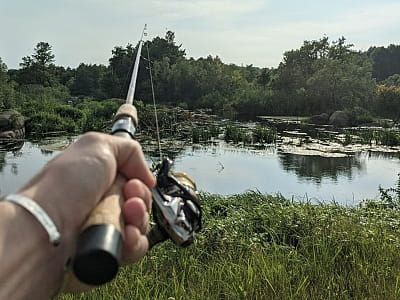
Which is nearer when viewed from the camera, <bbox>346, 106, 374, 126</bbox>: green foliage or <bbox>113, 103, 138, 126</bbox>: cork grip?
<bbox>113, 103, 138, 126</bbox>: cork grip

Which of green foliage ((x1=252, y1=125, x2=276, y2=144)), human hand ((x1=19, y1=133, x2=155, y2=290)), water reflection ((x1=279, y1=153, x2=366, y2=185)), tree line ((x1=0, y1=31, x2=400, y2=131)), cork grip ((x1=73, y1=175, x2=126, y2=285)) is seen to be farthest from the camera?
tree line ((x1=0, y1=31, x2=400, y2=131))

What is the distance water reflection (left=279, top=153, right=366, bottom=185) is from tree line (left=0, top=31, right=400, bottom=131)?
46.1 feet

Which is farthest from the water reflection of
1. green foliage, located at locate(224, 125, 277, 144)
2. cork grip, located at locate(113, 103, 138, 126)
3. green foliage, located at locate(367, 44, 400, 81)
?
green foliage, located at locate(367, 44, 400, 81)

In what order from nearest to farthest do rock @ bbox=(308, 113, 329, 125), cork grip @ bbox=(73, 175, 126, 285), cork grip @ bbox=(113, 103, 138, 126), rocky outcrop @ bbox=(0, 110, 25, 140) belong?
cork grip @ bbox=(73, 175, 126, 285)
cork grip @ bbox=(113, 103, 138, 126)
rocky outcrop @ bbox=(0, 110, 25, 140)
rock @ bbox=(308, 113, 329, 125)

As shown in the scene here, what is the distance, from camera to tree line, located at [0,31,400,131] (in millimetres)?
30875

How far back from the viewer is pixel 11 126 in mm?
18250

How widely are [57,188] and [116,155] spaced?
0.51 ft

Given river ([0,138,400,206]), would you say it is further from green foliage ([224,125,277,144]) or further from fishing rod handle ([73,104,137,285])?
fishing rod handle ([73,104,137,285])

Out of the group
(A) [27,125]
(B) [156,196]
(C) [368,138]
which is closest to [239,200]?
(B) [156,196]

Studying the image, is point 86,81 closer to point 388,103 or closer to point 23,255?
point 388,103

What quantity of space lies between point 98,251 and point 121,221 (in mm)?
164

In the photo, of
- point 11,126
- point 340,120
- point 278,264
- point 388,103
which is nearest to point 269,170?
point 278,264

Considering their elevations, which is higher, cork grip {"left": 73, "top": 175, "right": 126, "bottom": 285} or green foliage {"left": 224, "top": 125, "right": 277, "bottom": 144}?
cork grip {"left": 73, "top": 175, "right": 126, "bottom": 285}

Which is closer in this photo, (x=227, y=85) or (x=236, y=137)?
(x=236, y=137)
